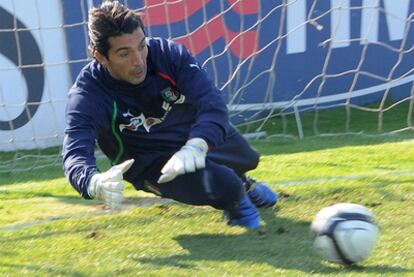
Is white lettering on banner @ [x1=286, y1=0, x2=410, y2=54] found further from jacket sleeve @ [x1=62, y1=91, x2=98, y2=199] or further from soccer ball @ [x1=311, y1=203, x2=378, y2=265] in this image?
soccer ball @ [x1=311, y1=203, x2=378, y2=265]

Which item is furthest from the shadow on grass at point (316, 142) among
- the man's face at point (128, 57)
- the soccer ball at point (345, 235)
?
the soccer ball at point (345, 235)

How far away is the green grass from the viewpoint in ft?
14.0

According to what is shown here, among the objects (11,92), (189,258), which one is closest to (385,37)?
(11,92)

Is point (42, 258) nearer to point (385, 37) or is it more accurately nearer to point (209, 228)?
point (209, 228)

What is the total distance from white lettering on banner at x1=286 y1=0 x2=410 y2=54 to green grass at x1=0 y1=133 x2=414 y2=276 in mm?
2719

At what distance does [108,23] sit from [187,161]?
0.75 m

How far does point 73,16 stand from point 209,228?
403cm

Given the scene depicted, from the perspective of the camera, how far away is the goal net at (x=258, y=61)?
333 inches

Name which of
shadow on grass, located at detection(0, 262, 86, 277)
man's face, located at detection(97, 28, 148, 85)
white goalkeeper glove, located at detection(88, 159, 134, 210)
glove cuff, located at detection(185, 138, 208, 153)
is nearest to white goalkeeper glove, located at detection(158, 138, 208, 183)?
glove cuff, located at detection(185, 138, 208, 153)

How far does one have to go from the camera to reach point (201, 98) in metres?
4.65

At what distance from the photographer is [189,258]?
444 centimetres

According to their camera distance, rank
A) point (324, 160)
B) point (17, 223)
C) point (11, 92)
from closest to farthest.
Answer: point (17, 223) < point (324, 160) < point (11, 92)

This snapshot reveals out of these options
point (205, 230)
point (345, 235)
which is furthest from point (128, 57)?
point (345, 235)

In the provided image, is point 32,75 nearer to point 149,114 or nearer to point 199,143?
point 149,114
